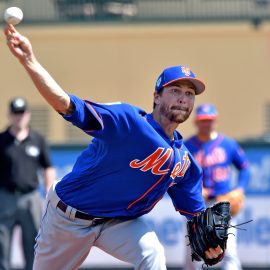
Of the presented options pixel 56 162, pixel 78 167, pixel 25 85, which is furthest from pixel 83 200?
pixel 25 85

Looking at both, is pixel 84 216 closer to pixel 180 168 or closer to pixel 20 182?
pixel 180 168

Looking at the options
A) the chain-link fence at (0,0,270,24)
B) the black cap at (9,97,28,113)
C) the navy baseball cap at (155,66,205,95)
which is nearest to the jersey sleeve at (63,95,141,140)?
the navy baseball cap at (155,66,205,95)

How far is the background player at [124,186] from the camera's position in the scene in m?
6.00

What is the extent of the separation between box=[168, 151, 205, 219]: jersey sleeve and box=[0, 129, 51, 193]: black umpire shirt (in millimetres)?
3594

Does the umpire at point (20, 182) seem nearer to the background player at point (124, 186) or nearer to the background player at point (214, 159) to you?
the background player at point (214, 159)

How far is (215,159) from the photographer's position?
9773mm

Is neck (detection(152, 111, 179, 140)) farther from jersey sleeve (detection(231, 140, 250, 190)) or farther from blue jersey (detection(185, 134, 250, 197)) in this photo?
jersey sleeve (detection(231, 140, 250, 190))

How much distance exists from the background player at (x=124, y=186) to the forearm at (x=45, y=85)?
54cm

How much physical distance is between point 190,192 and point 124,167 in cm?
73

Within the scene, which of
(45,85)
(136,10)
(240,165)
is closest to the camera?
(45,85)

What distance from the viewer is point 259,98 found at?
15.2 m

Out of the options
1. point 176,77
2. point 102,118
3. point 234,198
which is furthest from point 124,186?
point 234,198

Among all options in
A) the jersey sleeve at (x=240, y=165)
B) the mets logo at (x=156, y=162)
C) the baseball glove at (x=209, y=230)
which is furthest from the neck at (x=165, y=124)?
the jersey sleeve at (x=240, y=165)

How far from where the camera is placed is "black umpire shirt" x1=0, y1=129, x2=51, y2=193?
9953 millimetres
